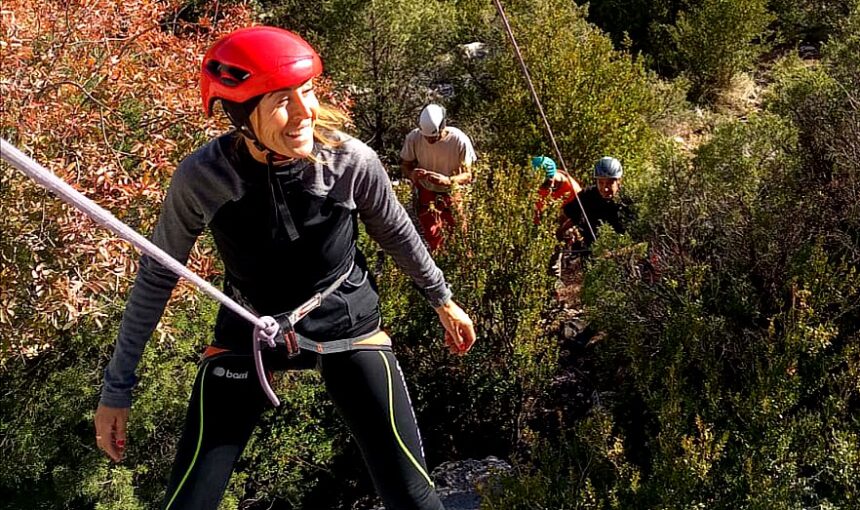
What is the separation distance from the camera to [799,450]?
3365mm

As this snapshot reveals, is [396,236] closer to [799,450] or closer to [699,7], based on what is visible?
[799,450]

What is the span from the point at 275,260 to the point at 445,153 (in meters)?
4.20

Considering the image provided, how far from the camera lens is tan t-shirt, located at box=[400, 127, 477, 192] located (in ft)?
21.2

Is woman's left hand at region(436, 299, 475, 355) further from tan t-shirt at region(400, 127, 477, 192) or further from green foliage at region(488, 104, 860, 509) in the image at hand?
tan t-shirt at region(400, 127, 477, 192)

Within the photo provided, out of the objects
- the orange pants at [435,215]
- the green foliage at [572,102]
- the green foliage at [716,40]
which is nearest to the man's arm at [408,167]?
the orange pants at [435,215]

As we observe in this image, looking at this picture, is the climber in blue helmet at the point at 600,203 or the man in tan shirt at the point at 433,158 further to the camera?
the man in tan shirt at the point at 433,158

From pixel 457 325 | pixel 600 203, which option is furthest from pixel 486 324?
pixel 457 325

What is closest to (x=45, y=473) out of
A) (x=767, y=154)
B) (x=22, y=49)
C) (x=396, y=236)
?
(x=22, y=49)

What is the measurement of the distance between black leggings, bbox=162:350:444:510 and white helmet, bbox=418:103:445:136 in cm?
398

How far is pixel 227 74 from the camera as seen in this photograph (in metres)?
2.25

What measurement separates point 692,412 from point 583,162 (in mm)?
4598

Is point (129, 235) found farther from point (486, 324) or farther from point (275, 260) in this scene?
point (486, 324)

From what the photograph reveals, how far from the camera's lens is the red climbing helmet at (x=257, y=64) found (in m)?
2.21

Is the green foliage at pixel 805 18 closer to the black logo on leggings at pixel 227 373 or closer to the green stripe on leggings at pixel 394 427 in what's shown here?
the green stripe on leggings at pixel 394 427
